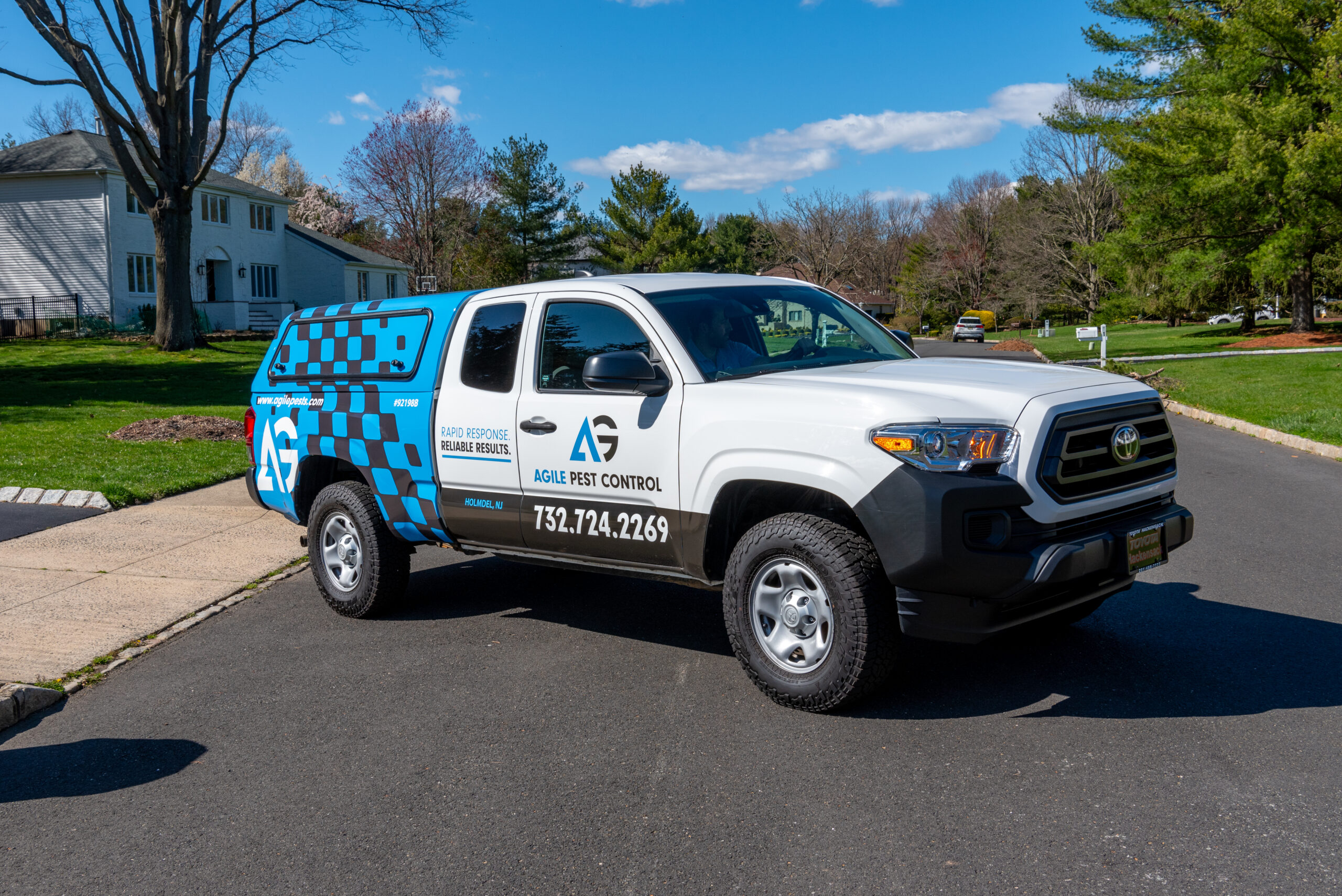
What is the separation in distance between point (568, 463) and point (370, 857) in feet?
7.68

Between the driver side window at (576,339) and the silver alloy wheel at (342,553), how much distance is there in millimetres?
1888

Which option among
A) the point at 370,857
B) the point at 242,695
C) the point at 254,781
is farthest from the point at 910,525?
the point at 242,695

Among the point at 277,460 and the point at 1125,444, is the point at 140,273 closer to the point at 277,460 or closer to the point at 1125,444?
the point at 277,460

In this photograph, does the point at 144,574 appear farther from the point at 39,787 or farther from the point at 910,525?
the point at 910,525

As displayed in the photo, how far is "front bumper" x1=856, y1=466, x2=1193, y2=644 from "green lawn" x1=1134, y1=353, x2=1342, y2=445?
10.5 meters

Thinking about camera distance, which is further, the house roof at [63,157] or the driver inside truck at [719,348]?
the house roof at [63,157]

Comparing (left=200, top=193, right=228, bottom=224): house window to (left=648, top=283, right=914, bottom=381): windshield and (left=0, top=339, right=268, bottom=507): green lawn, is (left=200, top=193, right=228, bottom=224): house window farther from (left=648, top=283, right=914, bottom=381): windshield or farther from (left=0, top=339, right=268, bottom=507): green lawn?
(left=648, top=283, right=914, bottom=381): windshield

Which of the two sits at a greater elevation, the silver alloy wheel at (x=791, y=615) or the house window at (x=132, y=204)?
the house window at (x=132, y=204)

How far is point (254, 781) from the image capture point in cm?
431

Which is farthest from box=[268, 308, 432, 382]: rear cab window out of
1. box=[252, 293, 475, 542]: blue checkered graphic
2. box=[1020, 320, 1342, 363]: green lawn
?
box=[1020, 320, 1342, 363]: green lawn

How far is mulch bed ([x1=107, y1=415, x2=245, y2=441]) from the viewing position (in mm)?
14680

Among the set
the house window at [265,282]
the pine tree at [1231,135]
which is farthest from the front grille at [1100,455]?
the house window at [265,282]

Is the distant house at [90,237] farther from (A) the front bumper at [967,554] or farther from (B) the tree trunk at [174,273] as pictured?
(A) the front bumper at [967,554]

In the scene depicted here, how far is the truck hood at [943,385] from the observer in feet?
14.4
